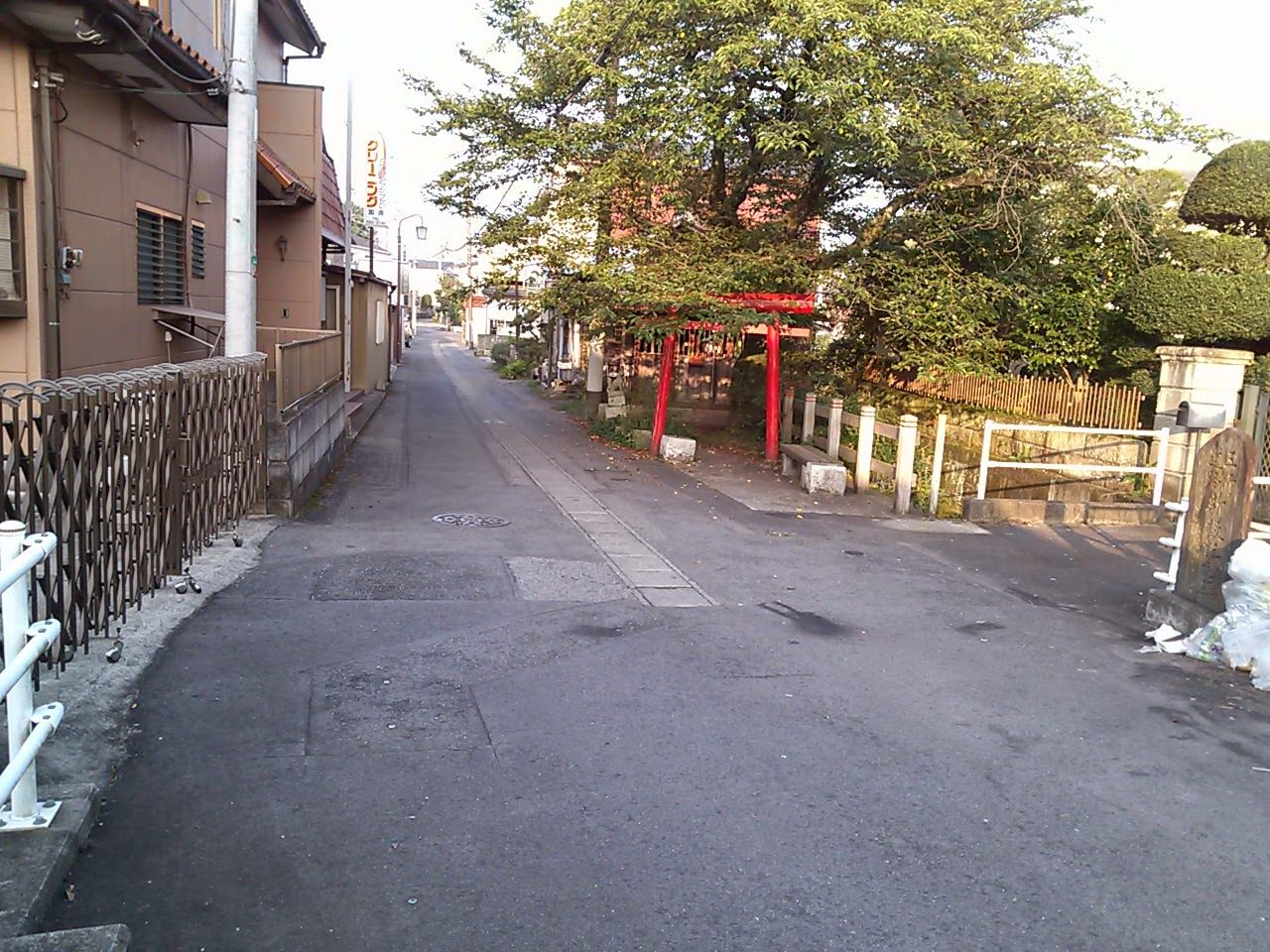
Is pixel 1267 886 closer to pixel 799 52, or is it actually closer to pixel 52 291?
pixel 52 291

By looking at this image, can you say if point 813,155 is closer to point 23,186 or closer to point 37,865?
point 23,186

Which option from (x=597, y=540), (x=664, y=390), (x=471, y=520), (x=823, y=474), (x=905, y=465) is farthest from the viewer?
(x=664, y=390)

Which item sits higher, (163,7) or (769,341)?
(163,7)

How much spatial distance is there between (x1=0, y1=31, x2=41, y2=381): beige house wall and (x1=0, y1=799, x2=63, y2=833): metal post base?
21.5 ft

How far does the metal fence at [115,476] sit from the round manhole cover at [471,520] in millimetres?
2579

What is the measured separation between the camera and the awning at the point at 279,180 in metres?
15.5

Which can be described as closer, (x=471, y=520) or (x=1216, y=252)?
(x=471, y=520)

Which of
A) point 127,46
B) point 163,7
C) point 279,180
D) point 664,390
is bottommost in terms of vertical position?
point 664,390

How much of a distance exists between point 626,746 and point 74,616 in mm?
2909

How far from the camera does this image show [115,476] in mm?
5953

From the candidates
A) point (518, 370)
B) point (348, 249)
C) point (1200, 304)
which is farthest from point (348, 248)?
point (518, 370)

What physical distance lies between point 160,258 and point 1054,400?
12492 millimetres

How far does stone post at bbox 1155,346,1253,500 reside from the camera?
13.6m

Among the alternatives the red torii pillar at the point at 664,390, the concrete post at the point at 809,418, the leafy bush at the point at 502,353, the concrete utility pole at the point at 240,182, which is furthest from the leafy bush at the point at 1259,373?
the leafy bush at the point at 502,353
